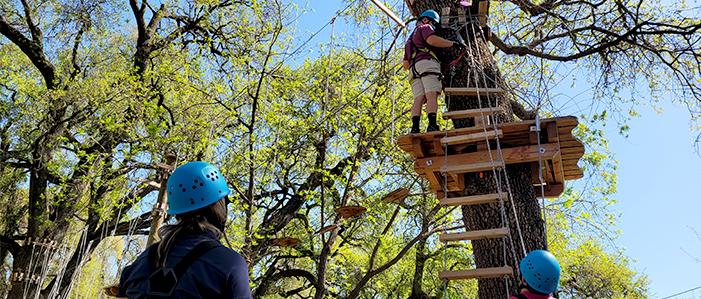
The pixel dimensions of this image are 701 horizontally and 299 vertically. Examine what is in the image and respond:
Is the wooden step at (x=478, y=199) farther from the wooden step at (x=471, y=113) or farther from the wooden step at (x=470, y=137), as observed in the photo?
the wooden step at (x=471, y=113)

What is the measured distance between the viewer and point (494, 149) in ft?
16.5

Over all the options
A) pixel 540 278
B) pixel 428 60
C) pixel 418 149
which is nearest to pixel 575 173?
pixel 418 149

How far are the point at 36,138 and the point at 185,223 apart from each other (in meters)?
12.2

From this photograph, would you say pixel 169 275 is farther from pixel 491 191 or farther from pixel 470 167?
pixel 491 191

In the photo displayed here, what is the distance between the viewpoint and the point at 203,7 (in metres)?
13.7

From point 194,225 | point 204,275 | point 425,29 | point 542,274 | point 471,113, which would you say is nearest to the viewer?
point 204,275

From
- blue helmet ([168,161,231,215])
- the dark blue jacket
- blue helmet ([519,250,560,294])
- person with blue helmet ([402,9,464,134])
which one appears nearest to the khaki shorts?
person with blue helmet ([402,9,464,134])

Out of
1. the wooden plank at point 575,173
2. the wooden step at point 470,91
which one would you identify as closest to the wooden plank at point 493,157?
the wooden step at point 470,91

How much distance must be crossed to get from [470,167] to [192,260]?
337cm

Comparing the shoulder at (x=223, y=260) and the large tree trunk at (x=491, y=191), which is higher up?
the large tree trunk at (x=491, y=191)

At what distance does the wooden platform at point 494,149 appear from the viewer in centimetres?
480

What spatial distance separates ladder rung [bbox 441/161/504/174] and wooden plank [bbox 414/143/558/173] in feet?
0.18

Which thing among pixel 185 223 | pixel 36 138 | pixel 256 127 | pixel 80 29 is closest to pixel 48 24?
pixel 80 29

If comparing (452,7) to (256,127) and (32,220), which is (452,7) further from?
(32,220)
